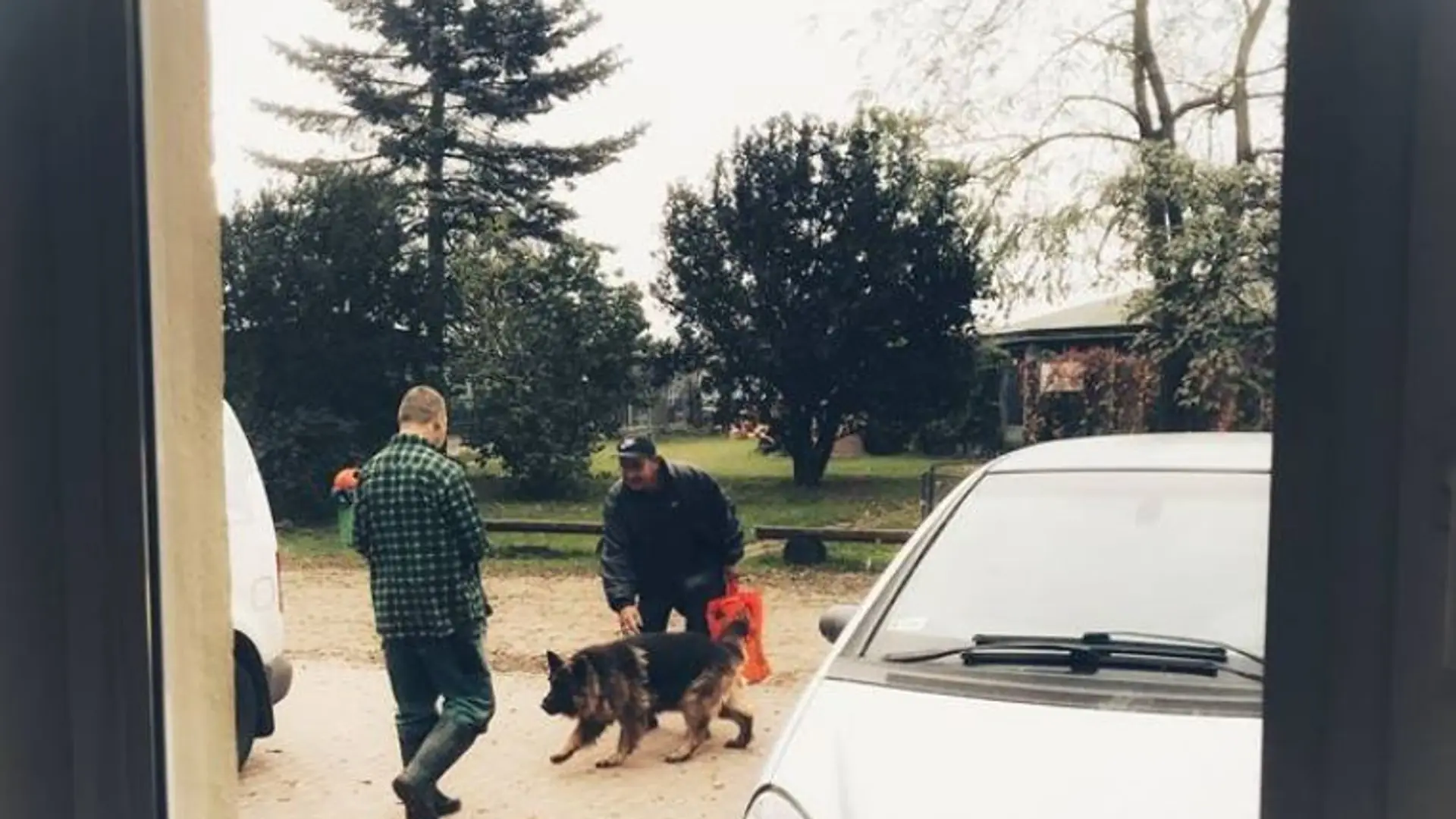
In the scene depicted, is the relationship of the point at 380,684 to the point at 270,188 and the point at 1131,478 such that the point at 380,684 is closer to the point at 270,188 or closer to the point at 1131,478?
the point at 270,188

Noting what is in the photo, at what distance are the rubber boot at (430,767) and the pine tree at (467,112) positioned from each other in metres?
1.04

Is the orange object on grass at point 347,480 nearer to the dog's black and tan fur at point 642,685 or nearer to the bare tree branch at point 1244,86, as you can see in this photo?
the dog's black and tan fur at point 642,685

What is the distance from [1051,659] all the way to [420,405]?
1423mm

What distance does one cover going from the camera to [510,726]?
9.75ft

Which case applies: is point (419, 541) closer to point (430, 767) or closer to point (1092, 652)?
point (430, 767)

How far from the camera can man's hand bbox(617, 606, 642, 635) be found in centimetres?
285

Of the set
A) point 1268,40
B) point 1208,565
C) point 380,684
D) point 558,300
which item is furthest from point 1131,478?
point 380,684

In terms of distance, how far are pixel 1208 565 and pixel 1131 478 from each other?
0.26 m

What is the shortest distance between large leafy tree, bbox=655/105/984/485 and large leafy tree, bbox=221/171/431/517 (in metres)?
0.58

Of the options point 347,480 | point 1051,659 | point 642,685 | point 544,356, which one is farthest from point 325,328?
point 1051,659

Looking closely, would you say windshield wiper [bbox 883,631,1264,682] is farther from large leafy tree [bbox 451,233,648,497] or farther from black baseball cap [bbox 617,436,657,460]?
black baseball cap [bbox 617,436,657,460]

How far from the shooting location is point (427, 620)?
2.55 m

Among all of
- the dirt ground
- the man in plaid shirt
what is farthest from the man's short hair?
the dirt ground

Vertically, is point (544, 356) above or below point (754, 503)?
above
